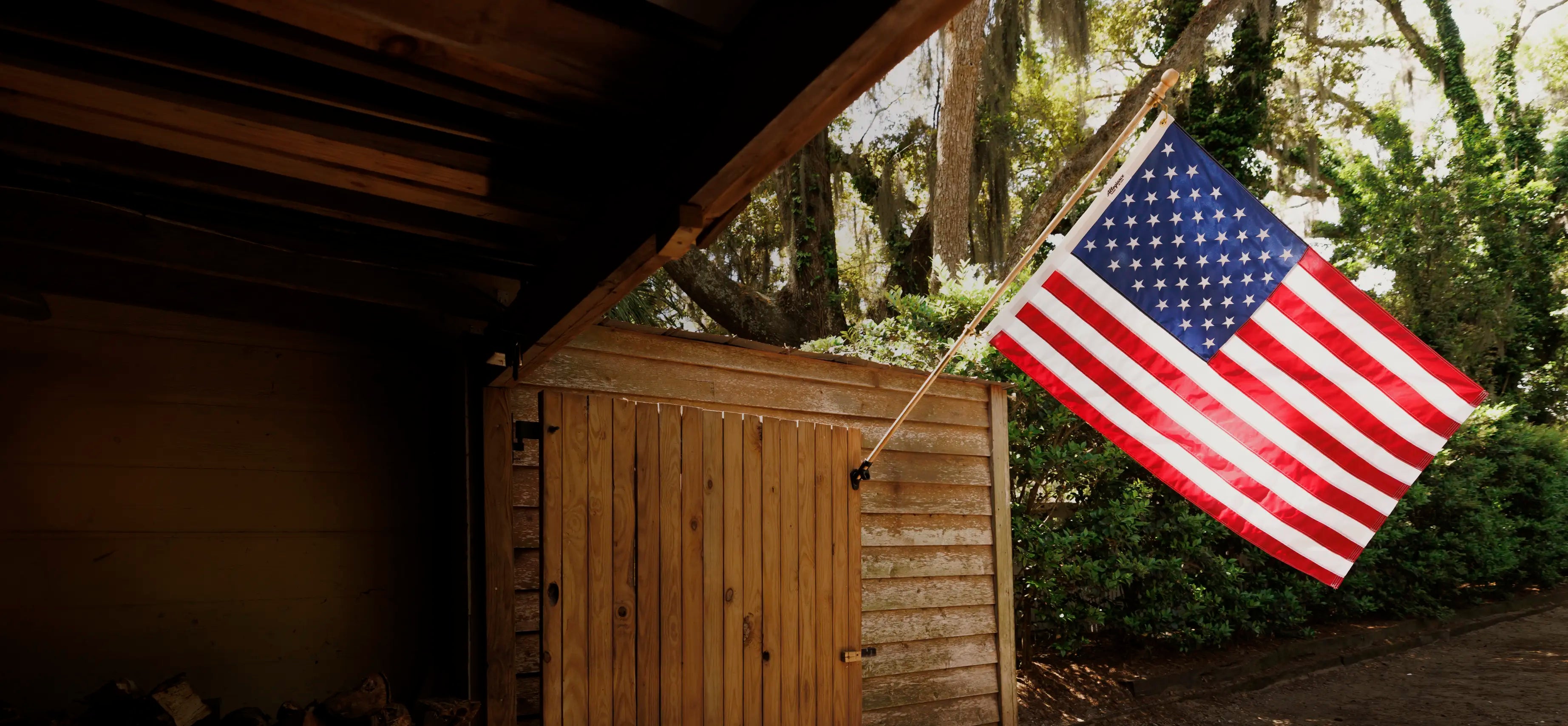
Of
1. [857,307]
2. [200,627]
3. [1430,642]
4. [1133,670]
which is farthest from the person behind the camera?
[857,307]

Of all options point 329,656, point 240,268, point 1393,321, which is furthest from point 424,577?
point 1393,321

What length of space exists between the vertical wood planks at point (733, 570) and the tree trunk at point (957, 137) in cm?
679

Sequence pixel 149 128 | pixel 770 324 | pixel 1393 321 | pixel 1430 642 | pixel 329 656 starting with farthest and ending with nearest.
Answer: pixel 770 324
pixel 1430 642
pixel 1393 321
pixel 329 656
pixel 149 128

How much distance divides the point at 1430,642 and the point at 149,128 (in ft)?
35.9

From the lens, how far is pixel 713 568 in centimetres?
321

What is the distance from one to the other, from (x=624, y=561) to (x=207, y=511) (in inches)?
47.7

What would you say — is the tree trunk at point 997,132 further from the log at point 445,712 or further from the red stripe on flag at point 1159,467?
the log at point 445,712

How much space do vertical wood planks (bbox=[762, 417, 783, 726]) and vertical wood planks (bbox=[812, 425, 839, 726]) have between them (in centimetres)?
24

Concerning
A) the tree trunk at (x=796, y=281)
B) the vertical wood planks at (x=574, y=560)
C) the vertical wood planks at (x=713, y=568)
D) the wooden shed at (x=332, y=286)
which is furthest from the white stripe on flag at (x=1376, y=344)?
the tree trunk at (x=796, y=281)

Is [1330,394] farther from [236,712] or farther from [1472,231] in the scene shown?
[1472,231]

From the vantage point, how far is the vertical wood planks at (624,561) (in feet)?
9.46

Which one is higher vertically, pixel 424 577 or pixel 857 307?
pixel 857 307

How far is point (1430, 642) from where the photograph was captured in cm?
909

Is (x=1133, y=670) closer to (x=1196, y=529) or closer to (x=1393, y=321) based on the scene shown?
(x=1196, y=529)
